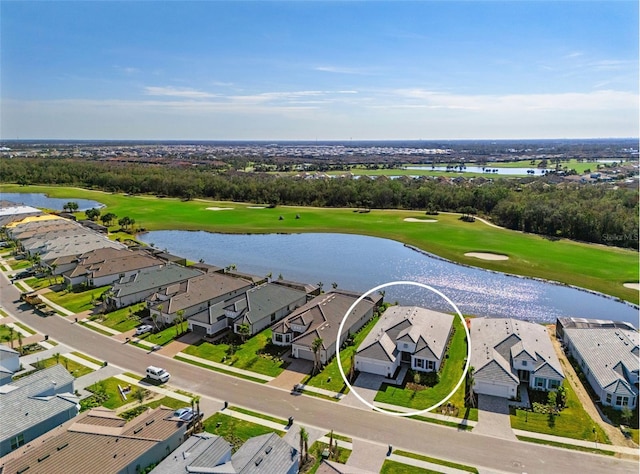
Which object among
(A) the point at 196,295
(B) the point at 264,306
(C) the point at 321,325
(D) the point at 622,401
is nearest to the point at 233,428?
(C) the point at 321,325

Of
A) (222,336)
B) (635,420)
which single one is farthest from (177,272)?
(635,420)

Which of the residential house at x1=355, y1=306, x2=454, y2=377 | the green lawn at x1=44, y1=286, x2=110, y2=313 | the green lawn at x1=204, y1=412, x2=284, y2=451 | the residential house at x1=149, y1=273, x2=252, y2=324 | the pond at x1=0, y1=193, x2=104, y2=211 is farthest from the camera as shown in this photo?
the pond at x1=0, y1=193, x2=104, y2=211

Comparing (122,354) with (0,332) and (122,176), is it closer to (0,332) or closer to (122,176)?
(0,332)

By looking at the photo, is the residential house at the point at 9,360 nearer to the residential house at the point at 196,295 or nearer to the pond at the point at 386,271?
the residential house at the point at 196,295

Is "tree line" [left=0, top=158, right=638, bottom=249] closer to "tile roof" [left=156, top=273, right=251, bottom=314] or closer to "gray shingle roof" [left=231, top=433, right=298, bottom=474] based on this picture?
"tile roof" [left=156, top=273, right=251, bottom=314]

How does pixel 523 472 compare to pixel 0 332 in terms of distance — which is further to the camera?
pixel 0 332

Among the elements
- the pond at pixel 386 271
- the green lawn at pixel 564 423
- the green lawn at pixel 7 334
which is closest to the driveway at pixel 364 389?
the green lawn at pixel 564 423

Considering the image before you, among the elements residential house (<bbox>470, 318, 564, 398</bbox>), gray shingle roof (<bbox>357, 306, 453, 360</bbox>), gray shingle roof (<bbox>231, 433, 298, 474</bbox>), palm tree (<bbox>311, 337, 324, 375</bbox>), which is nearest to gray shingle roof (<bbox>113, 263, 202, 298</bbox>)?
palm tree (<bbox>311, 337, 324, 375</bbox>)
